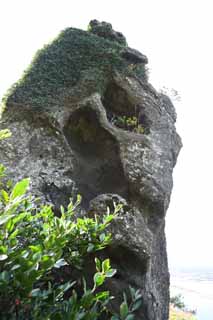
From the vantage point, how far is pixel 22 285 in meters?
1.87

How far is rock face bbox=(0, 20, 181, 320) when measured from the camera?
511 centimetres

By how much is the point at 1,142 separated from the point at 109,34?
5166 mm

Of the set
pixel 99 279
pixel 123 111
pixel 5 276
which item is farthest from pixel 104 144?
pixel 5 276

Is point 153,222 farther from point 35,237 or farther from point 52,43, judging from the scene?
point 52,43

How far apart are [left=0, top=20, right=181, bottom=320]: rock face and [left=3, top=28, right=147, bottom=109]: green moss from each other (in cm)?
2

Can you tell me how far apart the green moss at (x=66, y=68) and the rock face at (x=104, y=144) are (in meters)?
0.02

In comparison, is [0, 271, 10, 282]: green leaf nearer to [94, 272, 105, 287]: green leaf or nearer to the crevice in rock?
[94, 272, 105, 287]: green leaf

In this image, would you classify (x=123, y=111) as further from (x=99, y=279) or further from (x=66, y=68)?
(x=99, y=279)

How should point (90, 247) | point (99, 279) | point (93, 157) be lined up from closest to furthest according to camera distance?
1. point (99, 279)
2. point (90, 247)
3. point (93, 157)

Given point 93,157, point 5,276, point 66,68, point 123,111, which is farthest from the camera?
point 123,111

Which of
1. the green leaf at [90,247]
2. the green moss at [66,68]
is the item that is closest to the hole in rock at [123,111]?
the green moss at [66,68]

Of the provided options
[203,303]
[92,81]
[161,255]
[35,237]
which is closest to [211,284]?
[203,303]

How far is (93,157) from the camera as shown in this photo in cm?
696

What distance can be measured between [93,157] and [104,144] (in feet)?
1.36
